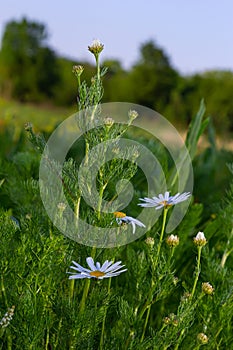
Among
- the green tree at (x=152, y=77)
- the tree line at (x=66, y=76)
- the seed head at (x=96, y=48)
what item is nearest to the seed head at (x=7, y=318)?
the seed head at (x=96, y=48)

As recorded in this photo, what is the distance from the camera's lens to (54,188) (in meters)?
0.74

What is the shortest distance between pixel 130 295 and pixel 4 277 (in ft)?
0.70

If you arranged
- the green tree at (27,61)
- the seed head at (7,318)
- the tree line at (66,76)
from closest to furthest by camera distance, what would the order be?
the seed head at (7,318)
the tree line at (66,76)
the green tree at (27,61)

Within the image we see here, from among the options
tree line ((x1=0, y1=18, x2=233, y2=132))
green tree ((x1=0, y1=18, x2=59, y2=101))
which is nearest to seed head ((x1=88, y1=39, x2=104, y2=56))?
tree line ((x1=0, y1=18, x2=233, y2=132))

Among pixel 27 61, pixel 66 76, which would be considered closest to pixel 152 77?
pixel 66 76

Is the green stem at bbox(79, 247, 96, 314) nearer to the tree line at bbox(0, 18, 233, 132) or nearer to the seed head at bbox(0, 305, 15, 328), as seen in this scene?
the seed head at bbox(0, 305, 15, 328)

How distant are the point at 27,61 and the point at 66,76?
66.1 inches

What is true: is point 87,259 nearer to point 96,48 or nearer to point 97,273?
point 97,273

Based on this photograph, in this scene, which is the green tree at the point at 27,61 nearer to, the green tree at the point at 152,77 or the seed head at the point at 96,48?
the green tree at the point at 152,77

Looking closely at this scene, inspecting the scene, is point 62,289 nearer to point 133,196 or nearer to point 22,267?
point 22,267

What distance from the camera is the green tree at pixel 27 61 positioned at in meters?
21.2

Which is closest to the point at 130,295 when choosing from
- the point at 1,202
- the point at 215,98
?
the point at 1,202

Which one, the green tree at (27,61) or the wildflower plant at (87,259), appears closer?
the wildflower plant at (87,259)

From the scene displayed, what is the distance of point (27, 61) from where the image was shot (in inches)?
851
